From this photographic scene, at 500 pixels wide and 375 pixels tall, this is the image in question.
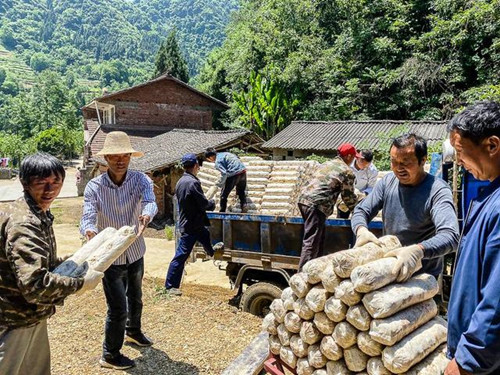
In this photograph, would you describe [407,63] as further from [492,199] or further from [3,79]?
[3,79]

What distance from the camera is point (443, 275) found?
481 centimetres

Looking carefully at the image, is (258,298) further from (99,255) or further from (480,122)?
(480,122)

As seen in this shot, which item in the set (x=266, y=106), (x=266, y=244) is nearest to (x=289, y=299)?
(x=266, y=244)

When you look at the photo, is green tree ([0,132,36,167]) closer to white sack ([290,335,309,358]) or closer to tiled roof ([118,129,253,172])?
tiled roof ([118,129,253,172])

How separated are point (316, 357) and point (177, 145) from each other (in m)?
18.8

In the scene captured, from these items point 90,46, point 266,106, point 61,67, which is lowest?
point 266,106

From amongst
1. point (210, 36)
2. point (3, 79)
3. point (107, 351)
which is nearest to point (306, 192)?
point (107, 351)

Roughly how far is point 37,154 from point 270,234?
12.2ft

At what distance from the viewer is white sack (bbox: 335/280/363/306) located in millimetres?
2609

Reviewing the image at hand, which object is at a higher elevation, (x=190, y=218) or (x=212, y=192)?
(x=212, y=192)

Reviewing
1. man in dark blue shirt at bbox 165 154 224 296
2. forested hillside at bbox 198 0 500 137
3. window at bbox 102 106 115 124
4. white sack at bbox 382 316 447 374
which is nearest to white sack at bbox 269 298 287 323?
white sack at bbox 382 316 447 374

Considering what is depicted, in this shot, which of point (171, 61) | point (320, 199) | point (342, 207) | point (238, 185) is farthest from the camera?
point (171, 61)

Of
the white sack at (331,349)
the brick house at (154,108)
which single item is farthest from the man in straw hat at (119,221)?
the brick house at (154,108)

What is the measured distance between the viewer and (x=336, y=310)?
2.70 meters
